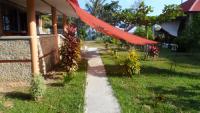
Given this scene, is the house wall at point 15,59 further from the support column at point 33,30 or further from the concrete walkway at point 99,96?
the concrete walkway at point 99,96

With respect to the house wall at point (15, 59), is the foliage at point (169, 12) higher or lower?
higher

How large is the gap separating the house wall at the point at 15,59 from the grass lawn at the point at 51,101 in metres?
1.30

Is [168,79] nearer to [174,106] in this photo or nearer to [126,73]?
[126,73]

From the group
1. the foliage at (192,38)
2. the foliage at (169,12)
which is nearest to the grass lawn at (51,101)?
the foliage at (169,12)

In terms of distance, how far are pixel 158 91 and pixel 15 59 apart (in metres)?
5.33

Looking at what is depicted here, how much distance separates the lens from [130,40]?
1516 centimetres

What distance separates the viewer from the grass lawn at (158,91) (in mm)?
9768

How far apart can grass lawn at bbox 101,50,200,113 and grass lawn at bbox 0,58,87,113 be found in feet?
4.09

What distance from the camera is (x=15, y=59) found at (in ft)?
43.7

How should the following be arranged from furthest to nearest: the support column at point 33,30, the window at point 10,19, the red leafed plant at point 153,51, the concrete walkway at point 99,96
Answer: the red leafed plant at point 153,51 < the window at point 10,19 < the support column at point 33,30 < the concrete walkway at point 99,96

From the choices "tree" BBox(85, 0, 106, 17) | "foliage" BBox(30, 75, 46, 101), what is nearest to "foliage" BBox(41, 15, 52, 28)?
"tree" BBox(85, 0, 106, 17)

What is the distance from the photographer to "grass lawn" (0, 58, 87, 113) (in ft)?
31.3

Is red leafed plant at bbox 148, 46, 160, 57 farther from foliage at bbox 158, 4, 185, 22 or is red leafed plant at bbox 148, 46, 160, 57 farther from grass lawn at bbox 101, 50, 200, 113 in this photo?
grass lawn at bbox 101, 50, 200, 113

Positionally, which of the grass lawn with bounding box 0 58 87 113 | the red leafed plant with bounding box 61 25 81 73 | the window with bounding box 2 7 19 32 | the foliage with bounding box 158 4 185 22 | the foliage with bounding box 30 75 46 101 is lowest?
the grass lawn with bounding box 0 58 87 113
